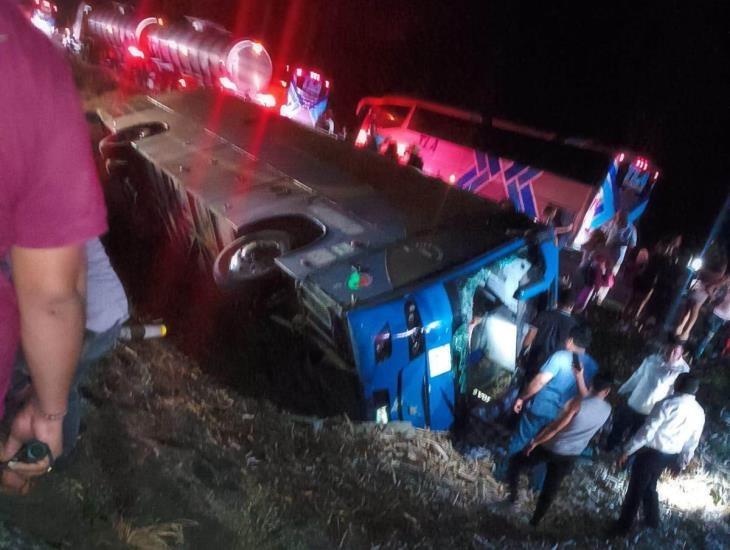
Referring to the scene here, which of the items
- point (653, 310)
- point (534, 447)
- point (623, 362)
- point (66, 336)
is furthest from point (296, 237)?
point (653, 310)

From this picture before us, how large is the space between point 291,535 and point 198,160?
17.1 feet

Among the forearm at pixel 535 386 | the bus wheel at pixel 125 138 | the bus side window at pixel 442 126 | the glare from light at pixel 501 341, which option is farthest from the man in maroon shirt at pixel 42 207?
the bus side window at pixel 442 126

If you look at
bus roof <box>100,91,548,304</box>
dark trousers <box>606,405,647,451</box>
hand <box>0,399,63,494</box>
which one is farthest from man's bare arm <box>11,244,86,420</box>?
dark trousers <box>606,405,647,451</box>

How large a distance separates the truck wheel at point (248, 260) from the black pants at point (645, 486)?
3744 mm

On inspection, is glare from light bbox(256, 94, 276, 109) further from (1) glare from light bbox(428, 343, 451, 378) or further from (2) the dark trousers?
(2) the dark trousers

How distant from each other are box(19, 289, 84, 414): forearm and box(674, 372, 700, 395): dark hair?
4.50 m

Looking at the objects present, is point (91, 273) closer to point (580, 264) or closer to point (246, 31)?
point (580, 264)

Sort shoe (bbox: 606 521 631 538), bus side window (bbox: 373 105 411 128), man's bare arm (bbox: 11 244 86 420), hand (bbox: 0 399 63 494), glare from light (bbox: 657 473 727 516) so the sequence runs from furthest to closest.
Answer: bus side window (bbox: 373 105 411 128) < glare from light (bbox: 657 473 727 516) < shoe (bbox: 606 521 631 538) < hand (bbox: 0 399 63 494) < man's bare arm (bbox: 11 244 86 420)

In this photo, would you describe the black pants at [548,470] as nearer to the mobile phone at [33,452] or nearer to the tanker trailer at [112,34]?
the mobile phone at [33,452]

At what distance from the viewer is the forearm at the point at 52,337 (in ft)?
4.77

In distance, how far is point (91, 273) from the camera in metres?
1.97

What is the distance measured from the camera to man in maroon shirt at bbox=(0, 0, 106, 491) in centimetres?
117

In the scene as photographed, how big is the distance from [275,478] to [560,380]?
2.47m

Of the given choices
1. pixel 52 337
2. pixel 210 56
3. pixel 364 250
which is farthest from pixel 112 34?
pixel 52 337
